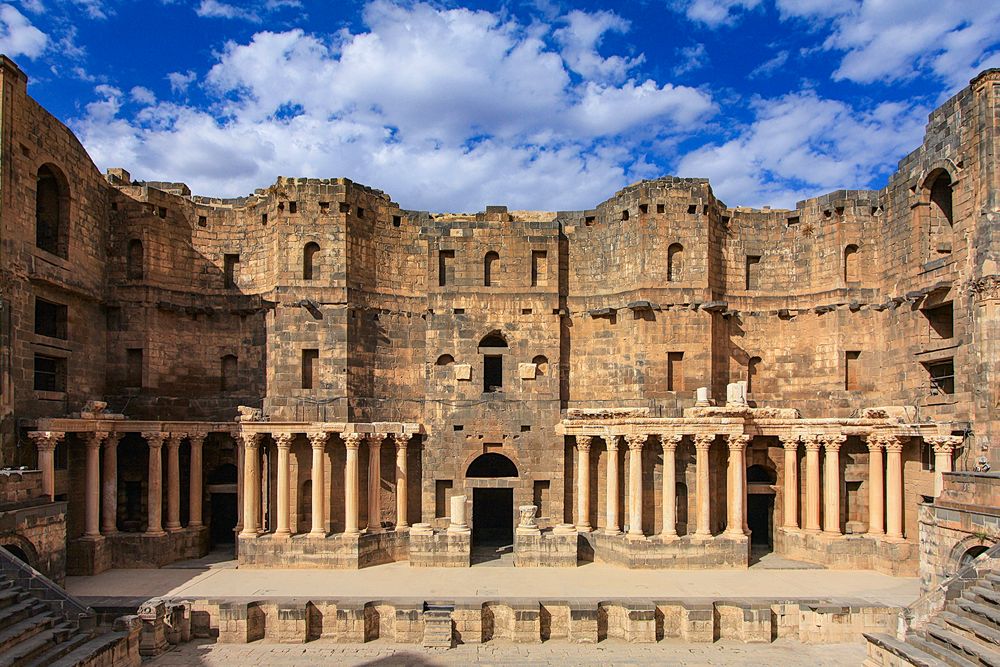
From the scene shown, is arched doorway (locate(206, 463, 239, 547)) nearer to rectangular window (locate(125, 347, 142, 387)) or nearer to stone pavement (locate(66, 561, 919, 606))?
stone pavement (locate(66, 561, 919, 606))

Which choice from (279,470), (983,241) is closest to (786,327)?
(983,241)

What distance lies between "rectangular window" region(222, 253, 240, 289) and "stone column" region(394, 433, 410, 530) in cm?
915

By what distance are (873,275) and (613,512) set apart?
12847mm

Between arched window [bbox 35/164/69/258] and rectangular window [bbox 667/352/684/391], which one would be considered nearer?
arched window [bbox 35/164/69/258]

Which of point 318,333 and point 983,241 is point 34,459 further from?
point 983,241

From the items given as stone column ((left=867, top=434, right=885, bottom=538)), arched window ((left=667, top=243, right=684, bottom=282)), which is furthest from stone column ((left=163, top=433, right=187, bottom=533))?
stone column ((left=867, top=434, right=885, bottom=538))

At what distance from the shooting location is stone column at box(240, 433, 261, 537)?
22438 millimetres

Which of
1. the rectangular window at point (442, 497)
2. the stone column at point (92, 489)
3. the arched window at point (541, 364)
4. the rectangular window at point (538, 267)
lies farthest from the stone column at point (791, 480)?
the stone column at point (92, 489)

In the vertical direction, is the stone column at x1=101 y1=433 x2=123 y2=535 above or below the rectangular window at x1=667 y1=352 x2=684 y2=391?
below

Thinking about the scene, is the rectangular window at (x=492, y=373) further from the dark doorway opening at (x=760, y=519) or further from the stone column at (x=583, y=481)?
the dark doorway opening at (x=760, y=519)

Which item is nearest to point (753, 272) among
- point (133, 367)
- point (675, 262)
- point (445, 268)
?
point (675, 262)

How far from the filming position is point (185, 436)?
23.2m

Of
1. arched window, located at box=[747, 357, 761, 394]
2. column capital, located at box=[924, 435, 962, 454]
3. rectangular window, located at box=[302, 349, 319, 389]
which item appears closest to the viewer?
column capital, located at box=[924, 435, 962, 454]

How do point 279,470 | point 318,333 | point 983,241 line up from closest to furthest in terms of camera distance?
point 983,241 → point 279,470 → point 318,333
